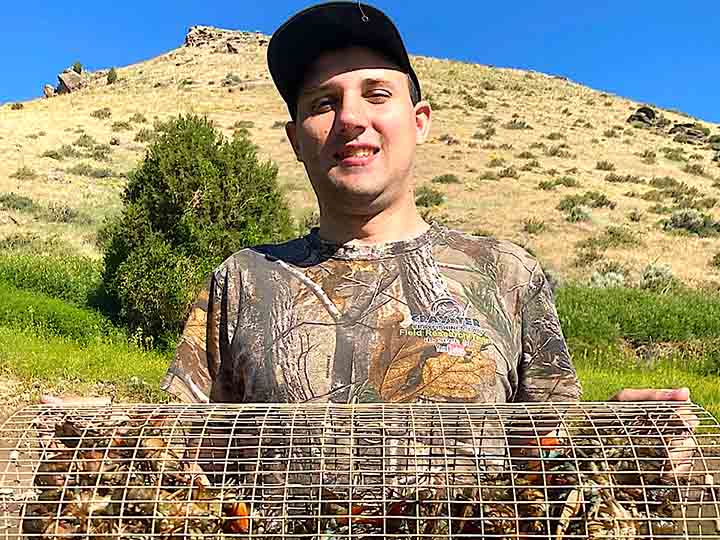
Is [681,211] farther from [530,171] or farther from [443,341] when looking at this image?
[443,341]

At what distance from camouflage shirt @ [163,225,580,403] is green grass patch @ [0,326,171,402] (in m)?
5.20

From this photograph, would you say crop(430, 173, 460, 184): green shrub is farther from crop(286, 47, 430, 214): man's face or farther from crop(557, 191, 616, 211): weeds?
crop(286, 47, 430, 214): man's face

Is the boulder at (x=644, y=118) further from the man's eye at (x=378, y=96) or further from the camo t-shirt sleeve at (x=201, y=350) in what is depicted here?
the camo t-shirt sleeve at (x=201, y=350)

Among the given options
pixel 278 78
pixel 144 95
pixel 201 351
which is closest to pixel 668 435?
pixel 201 351

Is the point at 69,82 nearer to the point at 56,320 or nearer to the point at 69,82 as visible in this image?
the point at 69,82

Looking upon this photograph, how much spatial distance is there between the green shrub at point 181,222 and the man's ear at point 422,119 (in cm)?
766

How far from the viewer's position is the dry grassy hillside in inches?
791

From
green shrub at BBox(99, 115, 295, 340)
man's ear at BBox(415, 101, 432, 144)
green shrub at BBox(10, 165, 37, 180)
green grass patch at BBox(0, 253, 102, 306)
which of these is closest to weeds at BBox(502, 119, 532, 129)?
green shrub at BBox(10, 165, 37, 180)

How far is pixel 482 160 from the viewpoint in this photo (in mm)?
30812

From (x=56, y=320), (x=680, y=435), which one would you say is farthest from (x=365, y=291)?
(x=56, y=320)

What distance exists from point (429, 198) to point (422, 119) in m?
21.8

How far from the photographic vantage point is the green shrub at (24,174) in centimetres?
2559

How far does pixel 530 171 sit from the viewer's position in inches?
1158

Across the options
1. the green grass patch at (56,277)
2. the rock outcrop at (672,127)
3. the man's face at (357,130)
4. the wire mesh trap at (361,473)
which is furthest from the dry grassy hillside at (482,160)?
the wire mesh trap at (361,473)
